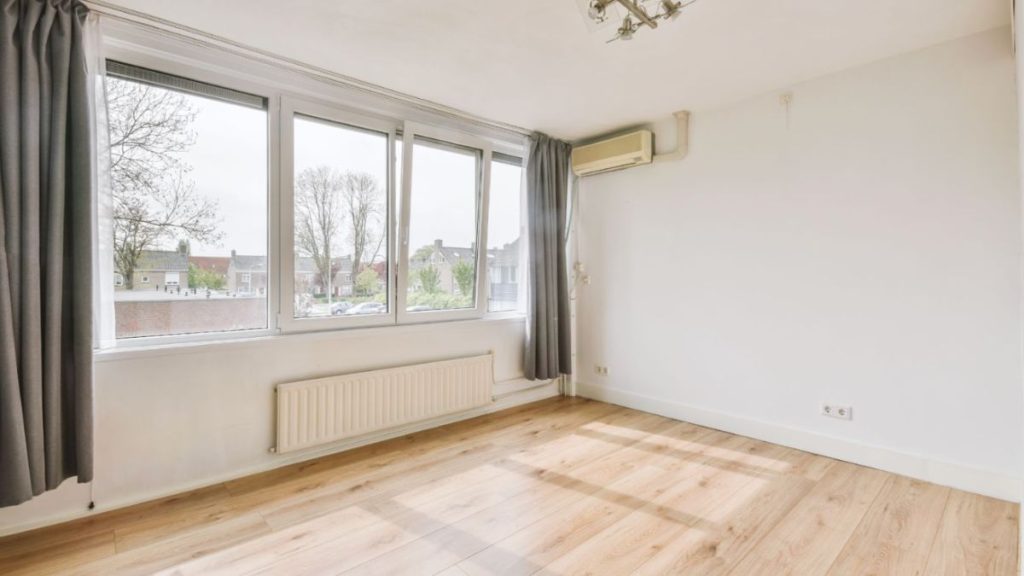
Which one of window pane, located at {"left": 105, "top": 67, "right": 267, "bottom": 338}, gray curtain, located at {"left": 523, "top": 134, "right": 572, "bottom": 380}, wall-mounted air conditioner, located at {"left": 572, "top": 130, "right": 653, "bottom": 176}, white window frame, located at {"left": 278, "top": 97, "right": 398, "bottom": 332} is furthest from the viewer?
gray curtain, located at {"left": 523, "top": 134, "right": 572, "bottom": 380}

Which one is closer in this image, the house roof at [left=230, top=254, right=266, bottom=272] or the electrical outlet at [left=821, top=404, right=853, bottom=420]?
the house roof at [left=230, top=254, right=266, bottom=272]

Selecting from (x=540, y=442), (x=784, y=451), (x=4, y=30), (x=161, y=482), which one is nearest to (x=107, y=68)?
(x=4, y=30)

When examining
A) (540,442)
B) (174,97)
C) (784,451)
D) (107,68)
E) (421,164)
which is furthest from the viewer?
(421,164)

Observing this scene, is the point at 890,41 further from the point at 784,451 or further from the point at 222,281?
the point at 222,281

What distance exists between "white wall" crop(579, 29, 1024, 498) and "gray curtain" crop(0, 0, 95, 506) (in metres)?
3.58

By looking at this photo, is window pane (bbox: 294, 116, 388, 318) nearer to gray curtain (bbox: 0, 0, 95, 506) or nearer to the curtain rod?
the curtain rod

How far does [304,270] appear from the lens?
2949mm

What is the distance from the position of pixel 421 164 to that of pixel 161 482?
8.32 feet

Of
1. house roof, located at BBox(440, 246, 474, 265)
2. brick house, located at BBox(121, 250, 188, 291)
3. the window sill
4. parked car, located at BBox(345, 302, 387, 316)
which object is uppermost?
house roof, located at BBox(440, 246, 474, 265)

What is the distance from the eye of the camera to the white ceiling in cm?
218

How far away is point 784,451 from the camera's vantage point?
3.02 meters

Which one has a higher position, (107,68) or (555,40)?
(555,40)

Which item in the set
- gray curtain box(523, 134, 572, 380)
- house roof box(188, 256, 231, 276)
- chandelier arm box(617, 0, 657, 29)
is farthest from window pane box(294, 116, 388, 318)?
chandelier arm box(617, 0, 657, 29)

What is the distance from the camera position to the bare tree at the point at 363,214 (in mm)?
3143
